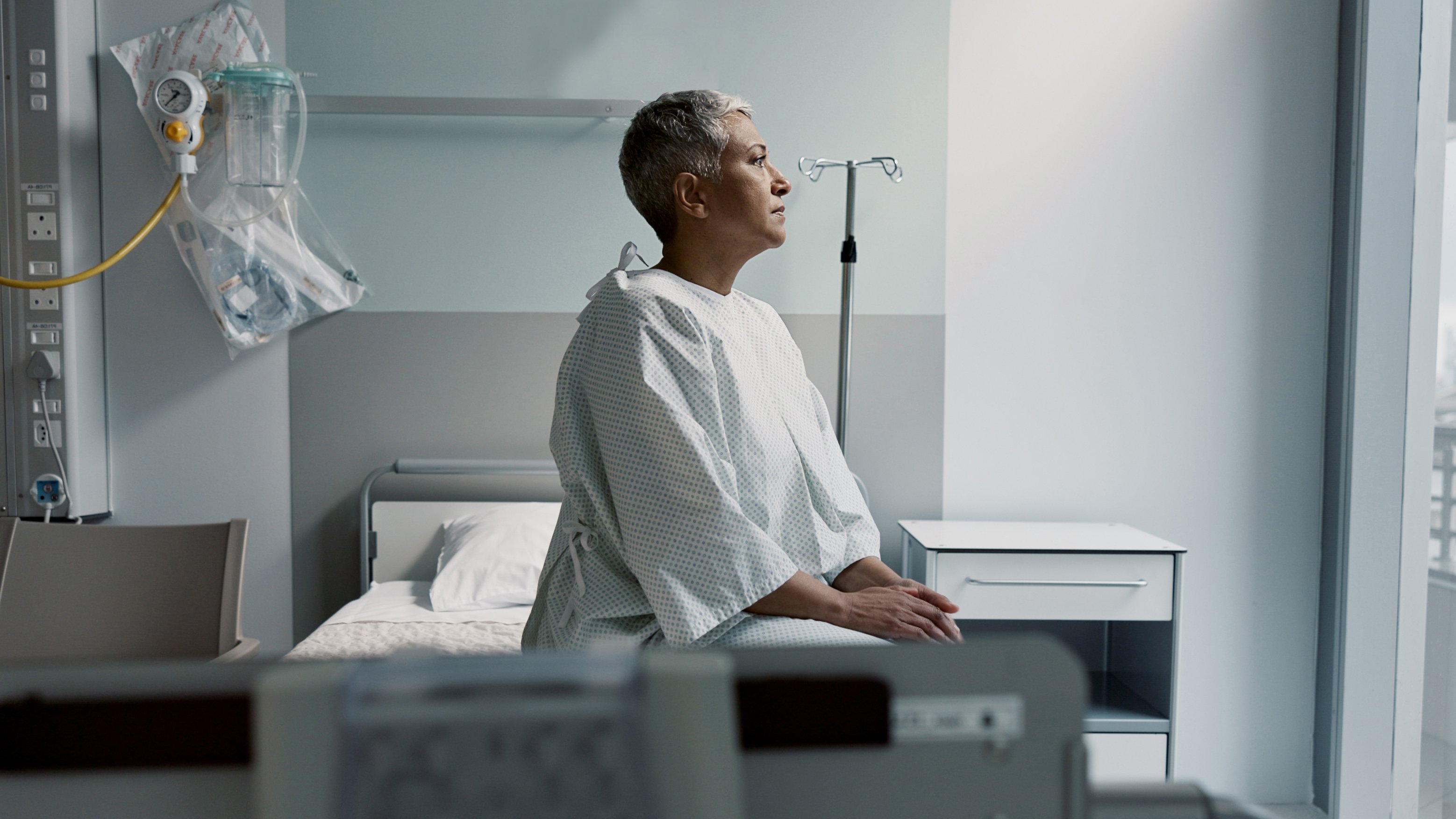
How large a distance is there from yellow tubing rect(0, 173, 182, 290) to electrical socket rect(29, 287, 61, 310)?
11 millimetres

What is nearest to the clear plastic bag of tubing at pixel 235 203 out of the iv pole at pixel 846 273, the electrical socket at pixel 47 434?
the electrical socket at pixel 47 434

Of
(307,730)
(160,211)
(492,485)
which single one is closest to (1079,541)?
(492,485)

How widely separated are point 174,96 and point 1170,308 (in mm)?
2929

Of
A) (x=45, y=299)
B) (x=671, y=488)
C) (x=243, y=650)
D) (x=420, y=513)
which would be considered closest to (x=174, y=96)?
(x=45, y=299)

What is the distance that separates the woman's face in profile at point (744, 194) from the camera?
4.71 feet

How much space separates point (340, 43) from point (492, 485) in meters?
1.38

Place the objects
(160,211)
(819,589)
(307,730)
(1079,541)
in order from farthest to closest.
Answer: (160,211), (1079,541), (819,589), (307,730)

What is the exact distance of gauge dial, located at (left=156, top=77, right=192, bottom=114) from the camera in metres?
2.53

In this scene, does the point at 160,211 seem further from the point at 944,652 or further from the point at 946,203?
the point at 944,652

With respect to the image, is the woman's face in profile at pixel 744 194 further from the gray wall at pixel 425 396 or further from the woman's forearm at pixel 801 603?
the gray wall at pixel 425 396

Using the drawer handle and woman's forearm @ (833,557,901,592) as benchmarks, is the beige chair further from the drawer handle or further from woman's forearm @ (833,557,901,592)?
the drawer handle

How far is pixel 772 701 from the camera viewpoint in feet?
1.39

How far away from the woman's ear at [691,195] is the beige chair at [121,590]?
54.1 inches

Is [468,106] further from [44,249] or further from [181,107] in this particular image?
[44,249]
